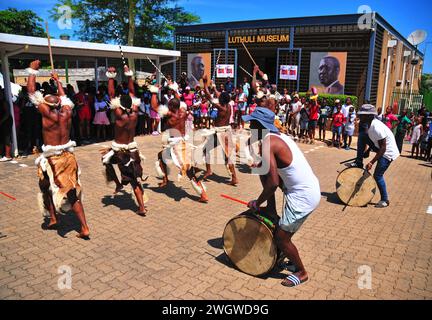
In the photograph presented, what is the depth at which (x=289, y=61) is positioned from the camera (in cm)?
1942

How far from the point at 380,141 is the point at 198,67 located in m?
17.7

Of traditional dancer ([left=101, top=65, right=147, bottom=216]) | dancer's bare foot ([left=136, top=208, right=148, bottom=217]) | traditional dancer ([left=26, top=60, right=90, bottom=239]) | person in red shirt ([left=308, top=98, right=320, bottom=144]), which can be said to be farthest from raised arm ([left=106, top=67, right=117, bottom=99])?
person in red shirt ([left=308, top=98, right=320, bottom=144])

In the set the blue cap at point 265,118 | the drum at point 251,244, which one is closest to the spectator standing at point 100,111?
the drum at point 251,244

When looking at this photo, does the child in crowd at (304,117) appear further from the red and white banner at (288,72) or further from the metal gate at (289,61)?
the metal gate at (289,61)

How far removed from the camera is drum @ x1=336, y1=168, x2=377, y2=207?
6758 millimetres

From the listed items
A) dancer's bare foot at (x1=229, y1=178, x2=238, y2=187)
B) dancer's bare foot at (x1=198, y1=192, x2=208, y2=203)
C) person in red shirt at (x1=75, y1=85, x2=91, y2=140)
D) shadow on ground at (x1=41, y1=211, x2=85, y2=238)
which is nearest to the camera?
shadow on ground at (x1=41, y1=211, x2=85, y2=238)

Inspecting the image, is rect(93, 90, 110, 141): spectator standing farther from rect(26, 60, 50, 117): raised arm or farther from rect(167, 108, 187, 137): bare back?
rect(26, 60, 50, 117): raised arm

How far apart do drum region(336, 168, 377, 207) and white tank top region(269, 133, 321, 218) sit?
10.5 feet

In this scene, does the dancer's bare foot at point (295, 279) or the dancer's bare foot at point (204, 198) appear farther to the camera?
the dancer's bare foot at point (204, 198)

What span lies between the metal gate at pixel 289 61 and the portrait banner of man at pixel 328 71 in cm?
76

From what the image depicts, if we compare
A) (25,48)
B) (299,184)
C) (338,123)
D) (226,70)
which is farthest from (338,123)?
(25,48)

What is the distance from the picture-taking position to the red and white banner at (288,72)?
61.6 feet

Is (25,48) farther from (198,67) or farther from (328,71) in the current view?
(198,67)

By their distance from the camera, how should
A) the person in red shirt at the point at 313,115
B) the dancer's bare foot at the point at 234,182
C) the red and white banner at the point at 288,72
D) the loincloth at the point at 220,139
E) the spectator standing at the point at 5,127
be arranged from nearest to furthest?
the loincloth at the point at 220,139
the dancer's bare foot at the point at 234,182
the spectator standing at the point at 5,127
the person in red shirt at the point at 313,115
the red and white banner at the point at 288,72
